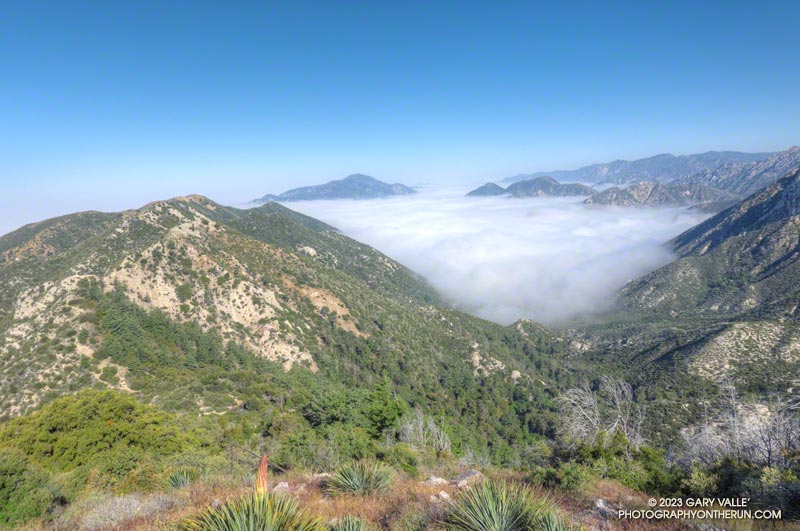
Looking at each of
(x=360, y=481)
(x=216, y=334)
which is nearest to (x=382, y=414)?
(x=360, y=481)

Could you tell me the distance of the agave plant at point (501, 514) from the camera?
16.6 feet

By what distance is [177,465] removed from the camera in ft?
41.7

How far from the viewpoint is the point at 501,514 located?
535cm

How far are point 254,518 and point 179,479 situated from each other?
848 centimetres

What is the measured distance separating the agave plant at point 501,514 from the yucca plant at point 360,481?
3.49 m

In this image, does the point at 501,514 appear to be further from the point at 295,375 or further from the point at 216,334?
the point at 216,334

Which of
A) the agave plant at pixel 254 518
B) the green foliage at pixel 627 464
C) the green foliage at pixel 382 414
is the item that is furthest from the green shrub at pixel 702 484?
the green foliage at pixel 382 414

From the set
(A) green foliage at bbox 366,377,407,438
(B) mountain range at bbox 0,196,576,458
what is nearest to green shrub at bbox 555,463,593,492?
(A) green foliage at bbox 366,377,407,438

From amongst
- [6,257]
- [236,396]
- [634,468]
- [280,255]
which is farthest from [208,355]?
[6,257]

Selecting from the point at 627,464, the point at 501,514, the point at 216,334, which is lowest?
the point at 216,334

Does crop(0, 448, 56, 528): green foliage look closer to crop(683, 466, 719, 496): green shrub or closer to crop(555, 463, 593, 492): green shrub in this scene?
crop(555, 463, 593, 492): green shrub

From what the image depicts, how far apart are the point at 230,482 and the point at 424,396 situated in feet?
164

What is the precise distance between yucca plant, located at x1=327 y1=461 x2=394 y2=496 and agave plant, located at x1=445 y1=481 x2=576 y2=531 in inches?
137

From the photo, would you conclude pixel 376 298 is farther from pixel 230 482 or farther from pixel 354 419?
pixel 230 482
